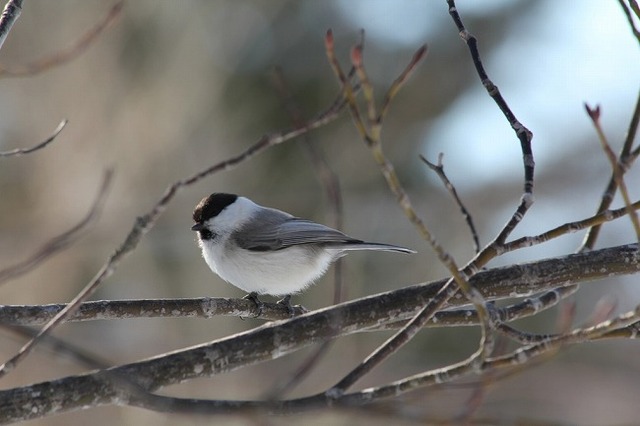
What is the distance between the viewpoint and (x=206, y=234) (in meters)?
3.44

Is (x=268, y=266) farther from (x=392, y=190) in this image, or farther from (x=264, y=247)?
(x=392, y=190)

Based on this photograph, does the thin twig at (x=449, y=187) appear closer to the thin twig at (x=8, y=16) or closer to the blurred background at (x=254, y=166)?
the thin twig at (x=8, y=16)

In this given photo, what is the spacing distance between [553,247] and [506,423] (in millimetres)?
8063

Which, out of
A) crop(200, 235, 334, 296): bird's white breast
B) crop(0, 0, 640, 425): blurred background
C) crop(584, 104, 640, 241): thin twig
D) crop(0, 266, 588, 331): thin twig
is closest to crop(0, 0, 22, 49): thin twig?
crop(0, 266, 588, 331): thin twig

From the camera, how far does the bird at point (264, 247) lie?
3.22 metres

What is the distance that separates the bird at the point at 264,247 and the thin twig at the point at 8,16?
1389 millimetres

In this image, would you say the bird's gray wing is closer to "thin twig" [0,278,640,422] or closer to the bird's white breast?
the bird's white breast

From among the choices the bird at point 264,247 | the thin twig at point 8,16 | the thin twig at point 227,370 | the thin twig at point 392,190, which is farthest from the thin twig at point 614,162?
the bird at point 264,247

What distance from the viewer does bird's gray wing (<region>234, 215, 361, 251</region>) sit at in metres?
3.32

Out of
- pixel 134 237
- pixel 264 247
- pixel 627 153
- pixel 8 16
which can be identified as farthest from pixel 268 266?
pixel 134 237

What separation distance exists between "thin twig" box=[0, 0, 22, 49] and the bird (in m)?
1.39

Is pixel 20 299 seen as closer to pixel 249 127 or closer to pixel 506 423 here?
pixel 249 127

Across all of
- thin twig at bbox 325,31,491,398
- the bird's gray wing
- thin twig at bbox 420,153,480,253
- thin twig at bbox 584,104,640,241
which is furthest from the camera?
the bird's gray wing

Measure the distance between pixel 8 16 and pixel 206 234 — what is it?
144 centimetres
